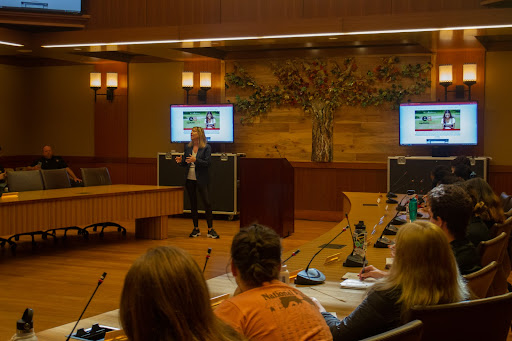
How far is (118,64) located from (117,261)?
5.34 m

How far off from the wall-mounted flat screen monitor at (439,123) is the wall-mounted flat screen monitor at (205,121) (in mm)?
2717

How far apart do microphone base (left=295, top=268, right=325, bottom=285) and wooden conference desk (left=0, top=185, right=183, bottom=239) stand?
14.6 ft

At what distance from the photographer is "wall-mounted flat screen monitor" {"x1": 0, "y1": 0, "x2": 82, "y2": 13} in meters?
9.36

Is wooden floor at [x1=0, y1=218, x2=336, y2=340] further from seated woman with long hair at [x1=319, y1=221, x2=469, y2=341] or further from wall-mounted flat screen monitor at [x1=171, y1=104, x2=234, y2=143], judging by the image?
seated woman with long hair at [x1=319, y1=221, x2=469, y2=341]

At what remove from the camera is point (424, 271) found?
237cm

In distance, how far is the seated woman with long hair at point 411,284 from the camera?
2348 millimetres

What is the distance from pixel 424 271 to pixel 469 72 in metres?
7.56

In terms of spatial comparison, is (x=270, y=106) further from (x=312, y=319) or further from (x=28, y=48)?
(x=312, y=319)

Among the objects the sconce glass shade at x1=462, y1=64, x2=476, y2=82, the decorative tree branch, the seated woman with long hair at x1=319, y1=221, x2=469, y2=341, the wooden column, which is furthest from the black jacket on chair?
the seated woman with long hair at x1=319, y1=221, x2=469, y2=341

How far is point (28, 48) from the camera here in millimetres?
10125

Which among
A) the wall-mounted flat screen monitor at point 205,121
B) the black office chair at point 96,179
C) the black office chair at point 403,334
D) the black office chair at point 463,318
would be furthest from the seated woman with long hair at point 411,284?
the wall-mounted flat screen monitor at point 205,121

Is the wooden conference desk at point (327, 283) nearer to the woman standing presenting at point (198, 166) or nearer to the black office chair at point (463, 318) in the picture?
the black office chair at point (463, 318)

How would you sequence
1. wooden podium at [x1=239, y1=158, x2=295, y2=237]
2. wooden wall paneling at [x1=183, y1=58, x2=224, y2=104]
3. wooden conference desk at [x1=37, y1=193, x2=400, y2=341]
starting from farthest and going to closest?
wooden wall paneling at [x1=183, y1=58, x2=224, y2=104]
wooden podium at [x1=239, y1=158, x2=295, y2=237]
wooden conference desk at [x1=37, y1=193, x2=400, y2=341]

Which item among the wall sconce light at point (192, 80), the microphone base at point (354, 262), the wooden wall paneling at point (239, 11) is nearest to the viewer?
the microphone base at point (354, 262)
